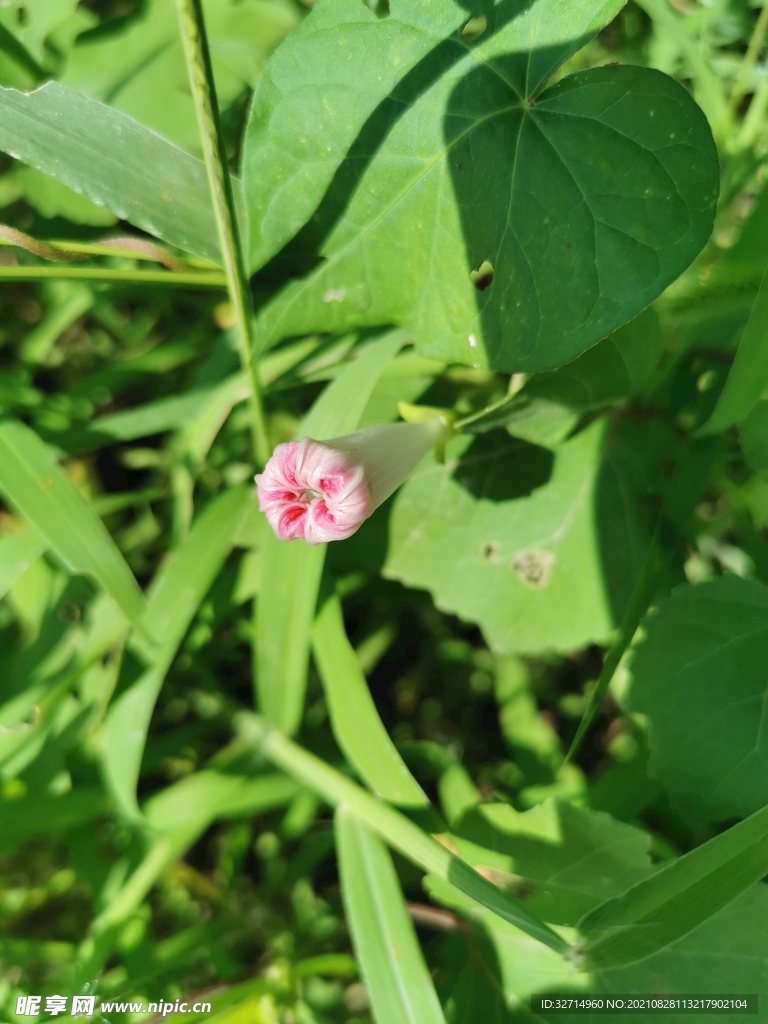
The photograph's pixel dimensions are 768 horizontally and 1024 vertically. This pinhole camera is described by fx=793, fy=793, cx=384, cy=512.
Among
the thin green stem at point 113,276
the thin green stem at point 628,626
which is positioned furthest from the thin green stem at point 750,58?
the thin green stem at point 113,276

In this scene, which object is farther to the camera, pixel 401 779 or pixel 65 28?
pixel 65 28

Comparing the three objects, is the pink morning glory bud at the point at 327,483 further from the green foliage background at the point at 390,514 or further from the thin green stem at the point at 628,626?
the thin green stem at the point at 628,626

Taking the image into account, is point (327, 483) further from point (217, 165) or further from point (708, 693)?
point (708, 693)

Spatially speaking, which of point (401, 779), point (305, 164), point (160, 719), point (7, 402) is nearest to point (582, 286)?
point (305, 164)

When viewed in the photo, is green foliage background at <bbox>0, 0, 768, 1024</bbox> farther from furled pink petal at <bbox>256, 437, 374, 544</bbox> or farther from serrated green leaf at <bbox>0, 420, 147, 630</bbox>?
furled pink petal at <bbox>256, 437, 374, 544</bbox>

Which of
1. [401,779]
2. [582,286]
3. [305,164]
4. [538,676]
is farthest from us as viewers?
[538,676]

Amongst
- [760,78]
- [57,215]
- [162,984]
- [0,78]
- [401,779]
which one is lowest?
[162,984]

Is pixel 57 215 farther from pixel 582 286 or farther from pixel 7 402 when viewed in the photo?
pixel 582 286
